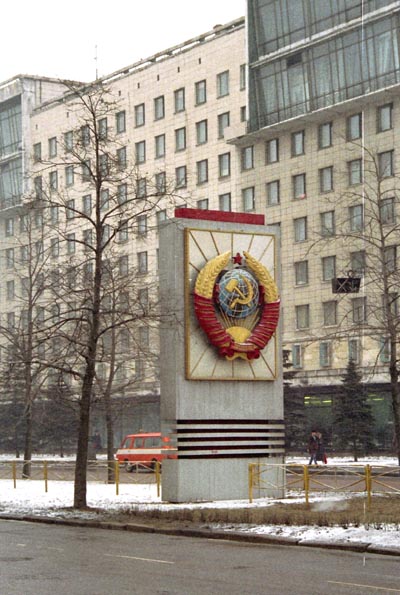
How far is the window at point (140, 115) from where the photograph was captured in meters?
95.9

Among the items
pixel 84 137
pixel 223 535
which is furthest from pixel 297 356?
pixel 223 535

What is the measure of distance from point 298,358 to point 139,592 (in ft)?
222

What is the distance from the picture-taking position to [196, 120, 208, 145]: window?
296ft

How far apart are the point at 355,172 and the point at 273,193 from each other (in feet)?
28.2

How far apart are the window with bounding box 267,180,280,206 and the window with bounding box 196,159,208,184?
741 centimetres

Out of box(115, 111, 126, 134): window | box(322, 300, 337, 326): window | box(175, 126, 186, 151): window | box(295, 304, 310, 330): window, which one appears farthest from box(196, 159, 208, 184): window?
box(322, 300, 337, 326): window

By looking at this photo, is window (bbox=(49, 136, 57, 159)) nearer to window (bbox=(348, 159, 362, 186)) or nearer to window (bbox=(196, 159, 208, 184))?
window (bbox=(196, 159, 208, 184))

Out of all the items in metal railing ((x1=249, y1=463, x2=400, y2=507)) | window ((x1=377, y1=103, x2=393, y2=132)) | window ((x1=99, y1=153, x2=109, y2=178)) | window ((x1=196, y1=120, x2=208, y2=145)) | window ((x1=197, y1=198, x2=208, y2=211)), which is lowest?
metal railing ((x1=249, y1=463, x2=400, y2=507))

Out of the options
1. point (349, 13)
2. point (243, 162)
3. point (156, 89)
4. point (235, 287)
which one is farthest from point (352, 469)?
point (156, 89)

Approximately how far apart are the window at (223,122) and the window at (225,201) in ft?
14.7

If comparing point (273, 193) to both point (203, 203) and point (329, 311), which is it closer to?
point (203, 203)

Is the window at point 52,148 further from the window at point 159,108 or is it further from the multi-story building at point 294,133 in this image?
the window at point 159,108

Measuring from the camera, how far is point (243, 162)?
86625 mm

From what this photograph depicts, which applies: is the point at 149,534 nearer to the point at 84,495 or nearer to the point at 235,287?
the point at 84,495
